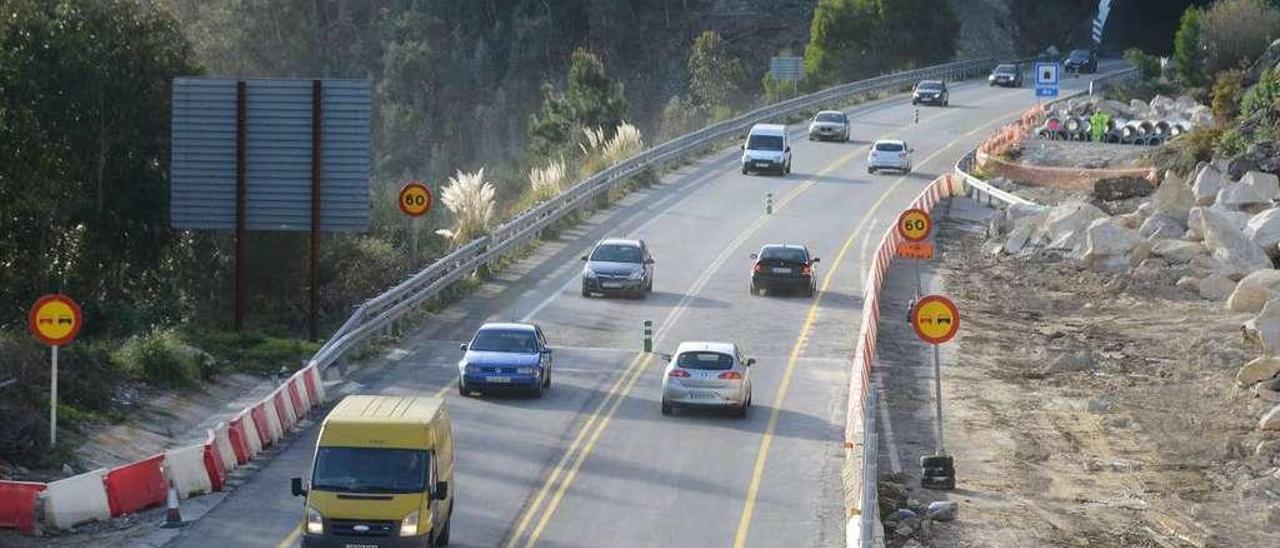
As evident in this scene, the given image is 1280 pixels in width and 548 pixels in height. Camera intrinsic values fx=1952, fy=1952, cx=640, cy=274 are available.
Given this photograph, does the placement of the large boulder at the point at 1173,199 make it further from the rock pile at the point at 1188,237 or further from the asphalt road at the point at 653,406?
the asphalt road at the point at 653,406

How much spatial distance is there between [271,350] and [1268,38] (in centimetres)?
6939

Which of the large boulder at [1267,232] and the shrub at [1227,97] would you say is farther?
the shrub at [1227,97]

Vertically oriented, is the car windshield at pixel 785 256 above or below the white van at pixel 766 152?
below

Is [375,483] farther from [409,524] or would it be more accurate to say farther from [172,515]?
[172,515]

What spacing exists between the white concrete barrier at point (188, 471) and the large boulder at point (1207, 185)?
38.1 m

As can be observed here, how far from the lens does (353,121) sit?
132 ft

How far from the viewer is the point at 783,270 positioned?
46656 mm

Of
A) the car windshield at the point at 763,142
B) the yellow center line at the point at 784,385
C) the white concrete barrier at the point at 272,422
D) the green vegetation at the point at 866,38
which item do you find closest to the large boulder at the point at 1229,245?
the yellow center line at the point at 784,385

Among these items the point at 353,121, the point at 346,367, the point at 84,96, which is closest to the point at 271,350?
the point at 346,367

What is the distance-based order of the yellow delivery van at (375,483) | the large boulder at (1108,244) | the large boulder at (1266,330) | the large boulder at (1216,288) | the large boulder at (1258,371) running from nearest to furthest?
1. the yellow delivery van at (375,483)
2. the large boulder at (1258,371)
3. the large boulder at (1266,330)
4. the large boulder at (1216,288)
5. the large boulder at (1108,244)

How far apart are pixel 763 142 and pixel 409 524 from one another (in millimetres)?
48016

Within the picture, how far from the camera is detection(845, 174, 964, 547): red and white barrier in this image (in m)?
25.8

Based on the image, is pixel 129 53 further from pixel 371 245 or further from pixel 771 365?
pixel 771 365

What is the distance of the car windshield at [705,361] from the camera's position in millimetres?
33531
